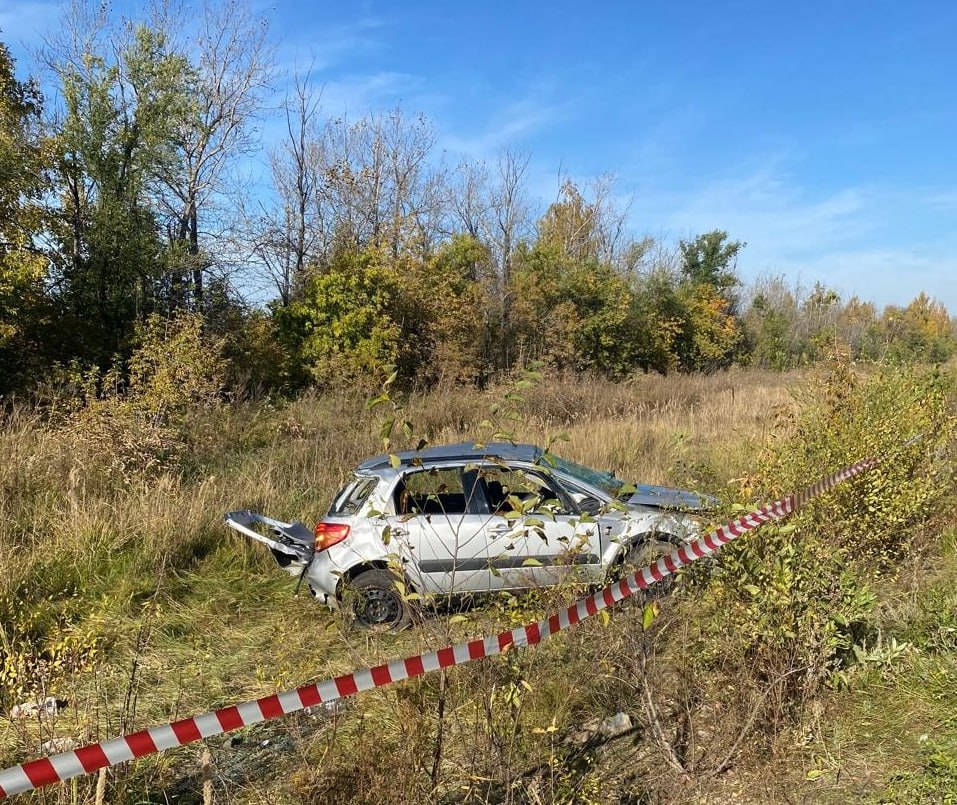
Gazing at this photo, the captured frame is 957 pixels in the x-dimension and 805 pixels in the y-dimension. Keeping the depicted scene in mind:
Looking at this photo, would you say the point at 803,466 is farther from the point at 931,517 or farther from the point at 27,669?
the point at 27,669

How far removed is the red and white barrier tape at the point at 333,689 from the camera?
225 cm

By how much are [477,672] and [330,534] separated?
279cm

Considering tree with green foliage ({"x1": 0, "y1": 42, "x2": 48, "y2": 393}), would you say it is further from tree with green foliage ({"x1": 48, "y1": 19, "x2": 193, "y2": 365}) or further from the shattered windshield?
the shattered windshield

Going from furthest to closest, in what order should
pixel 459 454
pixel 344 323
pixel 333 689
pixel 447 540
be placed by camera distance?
pixel 344 323
pixel 459 454
pixel 447 540
pixel 333 689

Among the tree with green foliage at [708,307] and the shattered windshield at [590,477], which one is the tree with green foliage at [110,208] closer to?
the shattered windshield at [590,477]

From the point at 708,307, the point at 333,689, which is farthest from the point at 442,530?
the point at 708,307

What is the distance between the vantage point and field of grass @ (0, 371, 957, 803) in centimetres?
319

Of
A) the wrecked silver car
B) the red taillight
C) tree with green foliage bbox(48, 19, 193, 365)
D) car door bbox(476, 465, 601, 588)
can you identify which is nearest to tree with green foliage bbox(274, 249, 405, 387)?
tree with green foliage bbox(48, 19, 193, 365)

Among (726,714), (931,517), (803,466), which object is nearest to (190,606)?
(726,714)

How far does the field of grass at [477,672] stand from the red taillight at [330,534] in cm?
67

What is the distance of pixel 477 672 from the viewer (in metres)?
3.19

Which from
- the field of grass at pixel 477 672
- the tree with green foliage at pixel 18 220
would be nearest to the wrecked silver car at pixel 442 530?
the field of grass at pixel 477 672

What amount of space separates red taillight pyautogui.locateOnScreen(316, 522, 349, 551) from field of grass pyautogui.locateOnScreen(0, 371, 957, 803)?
2.20 ft

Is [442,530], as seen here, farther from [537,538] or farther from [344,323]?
[344,323]
